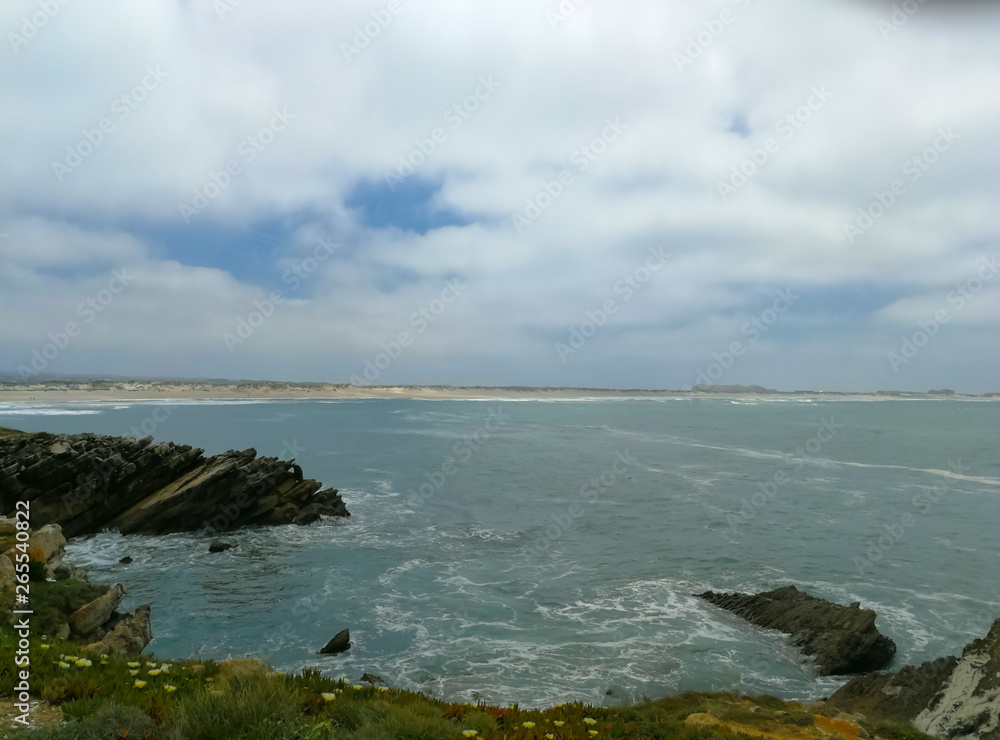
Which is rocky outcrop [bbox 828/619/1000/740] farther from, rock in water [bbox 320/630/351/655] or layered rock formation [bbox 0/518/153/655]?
layered rock formation [bbox 0/518/153/655]

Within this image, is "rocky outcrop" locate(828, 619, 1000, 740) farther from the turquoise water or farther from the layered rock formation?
the layered rock formation

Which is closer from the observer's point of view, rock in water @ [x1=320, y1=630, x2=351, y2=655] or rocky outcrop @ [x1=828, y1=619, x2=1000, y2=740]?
rocky outcrop @ [x1=828, y1=619, x2=1000, y2=740]

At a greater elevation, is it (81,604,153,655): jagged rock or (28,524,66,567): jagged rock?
(28,524,66,567): jagged rock

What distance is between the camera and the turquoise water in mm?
14609

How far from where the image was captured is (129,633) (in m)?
13.2

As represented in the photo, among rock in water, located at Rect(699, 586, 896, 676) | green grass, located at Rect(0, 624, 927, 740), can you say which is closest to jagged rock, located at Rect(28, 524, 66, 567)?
green grass, located at Rect(0, 624, 927, 740)

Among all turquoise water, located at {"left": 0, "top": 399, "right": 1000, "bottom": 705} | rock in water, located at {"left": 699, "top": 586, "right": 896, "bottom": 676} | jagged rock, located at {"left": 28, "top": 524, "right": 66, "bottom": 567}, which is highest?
jagged rock, located at {"left": 28, "top": 524, "right": 66, "bottom": 567}

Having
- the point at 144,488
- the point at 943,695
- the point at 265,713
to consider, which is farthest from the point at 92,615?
the point at 943,695

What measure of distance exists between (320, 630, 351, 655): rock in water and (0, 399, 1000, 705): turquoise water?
0.26m

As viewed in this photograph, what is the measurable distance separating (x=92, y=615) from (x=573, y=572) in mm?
15401

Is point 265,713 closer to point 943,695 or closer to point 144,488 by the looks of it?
point 943,695

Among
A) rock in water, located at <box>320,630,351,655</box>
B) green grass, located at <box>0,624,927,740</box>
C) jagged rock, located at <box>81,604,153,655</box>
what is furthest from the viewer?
rock in water, located at <box>320,630,351,655</box>

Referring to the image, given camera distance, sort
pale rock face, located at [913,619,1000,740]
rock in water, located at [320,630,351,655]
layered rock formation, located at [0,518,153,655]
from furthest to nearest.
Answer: rock in water, located at [320,630,351,655]
layered rock formation, located at [0,518,153,655]
pale rock face, located at [913,619,1000,740]

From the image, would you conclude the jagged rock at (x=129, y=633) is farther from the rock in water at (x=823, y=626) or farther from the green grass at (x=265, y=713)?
the rock in water at (x=823, y=626)
